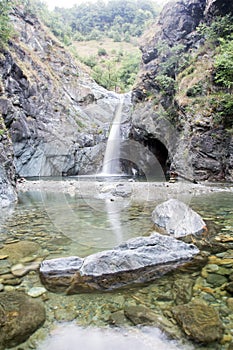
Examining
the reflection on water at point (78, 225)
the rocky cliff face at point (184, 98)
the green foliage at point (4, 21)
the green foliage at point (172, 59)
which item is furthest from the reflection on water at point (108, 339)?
the green foliage at point (4, 21)

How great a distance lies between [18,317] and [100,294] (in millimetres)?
764

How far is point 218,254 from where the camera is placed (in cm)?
326

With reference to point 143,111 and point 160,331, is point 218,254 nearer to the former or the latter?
point 160,331

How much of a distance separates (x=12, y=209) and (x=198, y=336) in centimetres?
610

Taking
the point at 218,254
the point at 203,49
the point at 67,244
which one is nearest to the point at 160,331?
the point at 218,254

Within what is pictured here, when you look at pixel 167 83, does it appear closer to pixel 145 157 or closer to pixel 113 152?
pixel 145 157

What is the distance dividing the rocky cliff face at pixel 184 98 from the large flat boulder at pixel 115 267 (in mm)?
9791

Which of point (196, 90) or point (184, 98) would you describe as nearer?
point (196, 90)

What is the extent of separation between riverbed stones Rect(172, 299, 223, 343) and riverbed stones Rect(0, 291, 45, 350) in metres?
1.13

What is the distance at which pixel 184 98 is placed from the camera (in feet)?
48.5

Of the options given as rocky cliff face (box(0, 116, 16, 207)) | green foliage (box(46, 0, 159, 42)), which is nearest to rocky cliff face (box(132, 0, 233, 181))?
rocky cliff face (box(0, 116, 16, 207))

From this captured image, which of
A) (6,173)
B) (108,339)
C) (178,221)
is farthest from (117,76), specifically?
(108,339)

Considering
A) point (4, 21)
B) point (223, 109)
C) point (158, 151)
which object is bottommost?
point (158, 151)

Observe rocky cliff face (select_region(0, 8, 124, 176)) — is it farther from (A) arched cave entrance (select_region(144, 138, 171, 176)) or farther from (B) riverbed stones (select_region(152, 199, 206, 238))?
(B) riverbed stones (select_region(152, 199, 206, 238))
